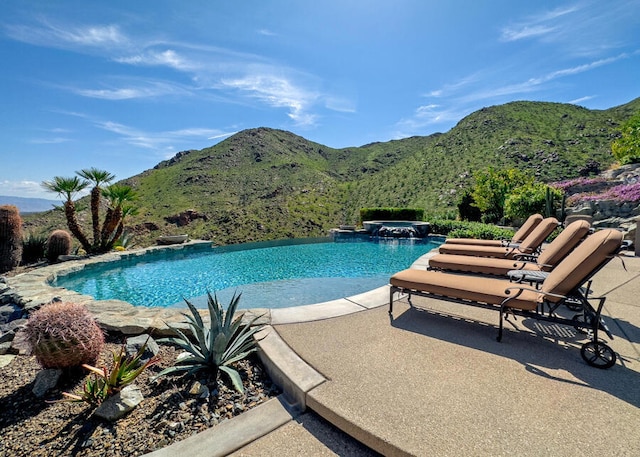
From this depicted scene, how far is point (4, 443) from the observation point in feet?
6.66

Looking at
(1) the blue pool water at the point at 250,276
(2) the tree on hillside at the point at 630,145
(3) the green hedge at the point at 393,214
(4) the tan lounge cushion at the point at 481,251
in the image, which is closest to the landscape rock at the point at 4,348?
(1) the blue pool water at the point at 250,276

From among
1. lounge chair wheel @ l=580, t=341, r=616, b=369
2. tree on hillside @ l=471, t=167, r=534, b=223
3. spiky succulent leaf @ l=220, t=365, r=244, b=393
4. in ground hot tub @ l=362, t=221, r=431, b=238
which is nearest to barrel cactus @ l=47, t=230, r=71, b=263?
spiky succulent leaf @ l=220, t=365, r=244, b=393

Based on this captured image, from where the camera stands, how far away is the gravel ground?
6.57 feet

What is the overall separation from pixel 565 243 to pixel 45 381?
264 inches

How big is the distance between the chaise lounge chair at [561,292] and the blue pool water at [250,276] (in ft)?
10.3

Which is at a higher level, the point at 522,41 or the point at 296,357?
the point at 522,41

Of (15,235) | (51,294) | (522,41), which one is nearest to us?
(51,294)

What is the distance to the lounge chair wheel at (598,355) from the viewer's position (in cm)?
259

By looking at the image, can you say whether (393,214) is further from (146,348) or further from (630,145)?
(146,348)

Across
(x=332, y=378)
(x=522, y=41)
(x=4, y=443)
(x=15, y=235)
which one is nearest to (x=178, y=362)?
(x=4, y=443)

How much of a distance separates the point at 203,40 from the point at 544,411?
1328cm

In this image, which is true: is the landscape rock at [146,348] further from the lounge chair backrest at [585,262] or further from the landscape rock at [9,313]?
the lounge chair backrest at [585,262]

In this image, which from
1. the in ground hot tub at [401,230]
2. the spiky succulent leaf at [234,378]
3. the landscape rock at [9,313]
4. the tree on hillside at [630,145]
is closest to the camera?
the spiky succulent leaf at [234,378]

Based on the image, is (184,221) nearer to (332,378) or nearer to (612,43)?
(332,378)
